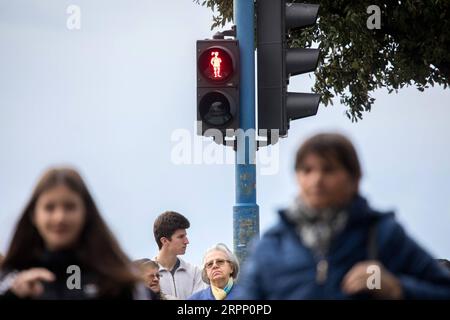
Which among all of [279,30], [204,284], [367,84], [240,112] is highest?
[367,84]

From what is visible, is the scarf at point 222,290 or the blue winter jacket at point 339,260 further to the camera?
the scarf at point 222,290

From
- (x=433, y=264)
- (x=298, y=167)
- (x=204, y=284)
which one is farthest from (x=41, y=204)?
(x=204, y=284)

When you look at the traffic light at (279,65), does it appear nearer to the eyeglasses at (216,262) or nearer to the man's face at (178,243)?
the man's face at (178,243)

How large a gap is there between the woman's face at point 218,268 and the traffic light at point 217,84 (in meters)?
A: 1.05

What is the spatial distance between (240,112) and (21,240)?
5078 mm

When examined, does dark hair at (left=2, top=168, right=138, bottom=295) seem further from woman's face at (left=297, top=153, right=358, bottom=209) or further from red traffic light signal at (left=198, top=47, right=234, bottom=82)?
red traffic light signal at (left=198, top=47, right=234, bottom=82)

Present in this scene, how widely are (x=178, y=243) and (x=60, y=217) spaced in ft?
16.9

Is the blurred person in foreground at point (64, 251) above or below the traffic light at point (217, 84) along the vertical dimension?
below

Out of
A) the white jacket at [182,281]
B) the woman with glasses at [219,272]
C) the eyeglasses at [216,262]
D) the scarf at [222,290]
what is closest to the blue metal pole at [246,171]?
the white jacket at [182,281]

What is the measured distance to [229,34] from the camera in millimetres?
8500

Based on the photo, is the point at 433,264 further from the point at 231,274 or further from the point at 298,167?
the point at 231,274

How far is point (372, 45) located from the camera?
17359 mm

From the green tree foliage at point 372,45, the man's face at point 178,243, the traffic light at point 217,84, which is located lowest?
the man's face at point 178,243

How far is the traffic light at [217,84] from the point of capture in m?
8.05
